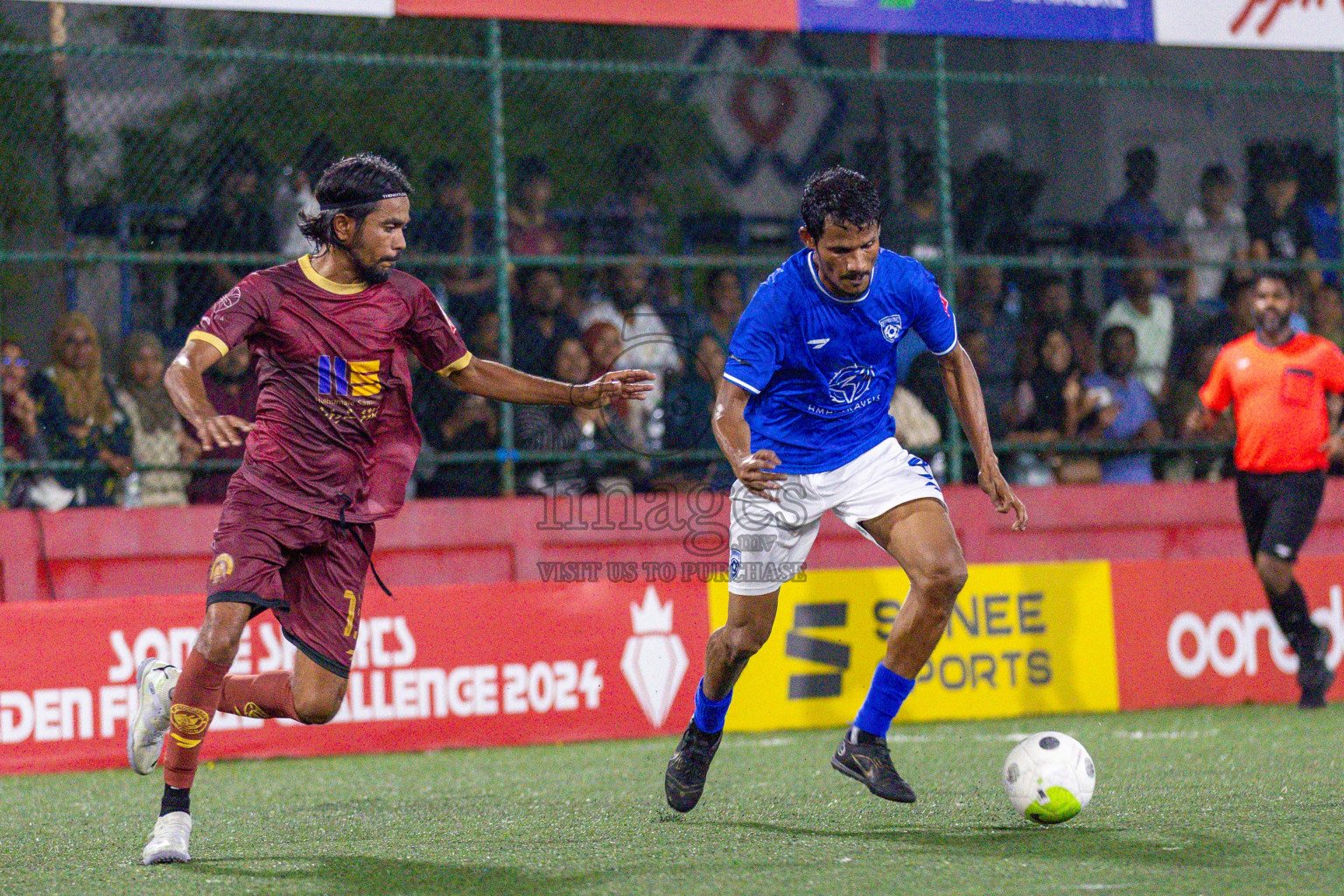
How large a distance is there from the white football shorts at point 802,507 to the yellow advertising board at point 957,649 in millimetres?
3212

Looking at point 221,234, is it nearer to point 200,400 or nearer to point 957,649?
point 957,649

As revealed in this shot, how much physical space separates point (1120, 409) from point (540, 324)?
4073 millimetres

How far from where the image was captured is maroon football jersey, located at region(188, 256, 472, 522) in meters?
5.49

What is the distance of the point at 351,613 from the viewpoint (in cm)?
567

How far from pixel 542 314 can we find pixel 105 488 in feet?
9.41

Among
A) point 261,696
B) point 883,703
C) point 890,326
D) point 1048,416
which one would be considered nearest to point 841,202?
point 890,326

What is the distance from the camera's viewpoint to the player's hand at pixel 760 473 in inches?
221

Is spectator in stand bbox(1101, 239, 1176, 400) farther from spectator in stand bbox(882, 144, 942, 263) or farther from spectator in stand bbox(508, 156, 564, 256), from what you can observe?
spectator in stand bbox(508, 156, 564, 256)

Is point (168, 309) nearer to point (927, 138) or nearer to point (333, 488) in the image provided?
point (333, 488)

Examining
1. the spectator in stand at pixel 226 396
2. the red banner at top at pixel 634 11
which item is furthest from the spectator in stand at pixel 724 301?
the spectator in stand at pixel 226 396

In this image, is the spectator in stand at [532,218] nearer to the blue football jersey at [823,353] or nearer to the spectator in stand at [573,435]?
the spectator in stand at [573,435]

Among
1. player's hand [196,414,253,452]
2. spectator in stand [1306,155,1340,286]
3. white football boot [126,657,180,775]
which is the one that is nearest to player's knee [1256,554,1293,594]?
spectator in stand [1306,155,1340,286]

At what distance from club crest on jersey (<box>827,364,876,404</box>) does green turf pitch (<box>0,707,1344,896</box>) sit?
4.95ft

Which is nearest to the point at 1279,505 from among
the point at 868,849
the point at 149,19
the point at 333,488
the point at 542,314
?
the point at 542,314
